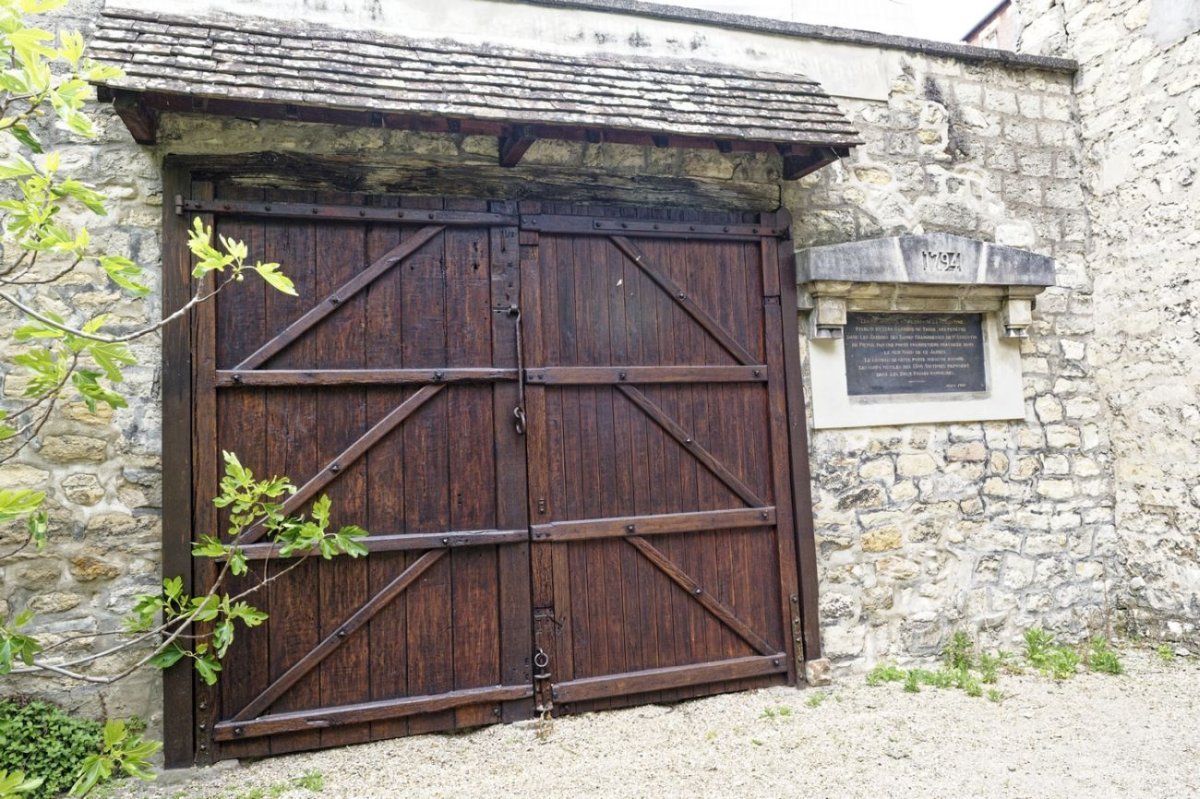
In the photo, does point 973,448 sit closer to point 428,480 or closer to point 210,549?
point 428,480

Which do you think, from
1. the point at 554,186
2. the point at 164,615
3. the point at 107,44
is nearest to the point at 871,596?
the point at 554,186

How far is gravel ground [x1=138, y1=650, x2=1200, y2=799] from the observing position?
301cm

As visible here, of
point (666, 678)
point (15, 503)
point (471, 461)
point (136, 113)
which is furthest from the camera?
point (666, 678)

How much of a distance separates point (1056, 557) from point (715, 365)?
2.27m

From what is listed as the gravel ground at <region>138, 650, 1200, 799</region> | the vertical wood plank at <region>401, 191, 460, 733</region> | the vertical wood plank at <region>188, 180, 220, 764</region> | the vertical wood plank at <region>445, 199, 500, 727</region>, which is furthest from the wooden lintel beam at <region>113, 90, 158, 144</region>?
the gravel ground at <region>138, 650, 1200, 799</region>

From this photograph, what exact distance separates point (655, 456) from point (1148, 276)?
297 centimetres

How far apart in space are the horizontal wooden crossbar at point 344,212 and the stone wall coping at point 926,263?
A: 5.10 feet

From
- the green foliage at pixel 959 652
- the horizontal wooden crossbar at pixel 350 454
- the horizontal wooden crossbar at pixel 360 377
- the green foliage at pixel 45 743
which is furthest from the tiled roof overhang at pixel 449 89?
the green foliage at pixel 959 652

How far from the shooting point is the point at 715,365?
4016mm

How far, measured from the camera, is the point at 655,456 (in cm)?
391

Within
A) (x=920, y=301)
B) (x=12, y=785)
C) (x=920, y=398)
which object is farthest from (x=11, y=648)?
(x=920, y=301)

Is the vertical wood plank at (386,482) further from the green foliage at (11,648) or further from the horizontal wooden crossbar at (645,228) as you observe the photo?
the green foliage at (11,648)

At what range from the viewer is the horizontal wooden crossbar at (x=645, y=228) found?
3811 millimetres

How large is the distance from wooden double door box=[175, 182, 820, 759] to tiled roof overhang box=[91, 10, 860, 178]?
0.39 m
